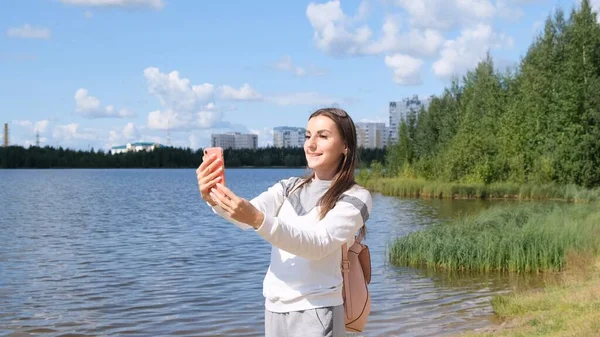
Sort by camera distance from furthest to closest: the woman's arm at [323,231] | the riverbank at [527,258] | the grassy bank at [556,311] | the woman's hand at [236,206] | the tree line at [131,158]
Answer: the tree line at [131,158] < the riverbank at [527,258] < the grassy bank at [556,311] < the woman's arm at [323,231] < the woman's hand at [236,206]

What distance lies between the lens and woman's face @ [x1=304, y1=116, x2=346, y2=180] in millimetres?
3281

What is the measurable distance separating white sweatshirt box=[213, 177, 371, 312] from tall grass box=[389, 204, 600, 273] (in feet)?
38.5

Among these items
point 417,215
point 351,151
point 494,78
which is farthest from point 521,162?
point 351,151

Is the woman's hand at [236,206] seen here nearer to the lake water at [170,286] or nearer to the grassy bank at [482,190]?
the lake water at [170,286]

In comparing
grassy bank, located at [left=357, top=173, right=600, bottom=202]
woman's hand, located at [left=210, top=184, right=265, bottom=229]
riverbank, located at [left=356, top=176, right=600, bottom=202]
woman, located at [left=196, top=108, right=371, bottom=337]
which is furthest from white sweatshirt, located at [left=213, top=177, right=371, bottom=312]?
riverbank, located at [left=356, top=176, right=600, bottom=202]

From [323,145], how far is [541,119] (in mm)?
42360

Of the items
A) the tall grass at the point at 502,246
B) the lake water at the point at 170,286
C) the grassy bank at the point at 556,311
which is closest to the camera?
the grassy bank at the point at 556,311

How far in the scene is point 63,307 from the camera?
42.9 ft

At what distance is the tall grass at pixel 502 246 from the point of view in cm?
1406

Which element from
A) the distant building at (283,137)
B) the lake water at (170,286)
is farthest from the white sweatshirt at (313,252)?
the distant building at (283,137)

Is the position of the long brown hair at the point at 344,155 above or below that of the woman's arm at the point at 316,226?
above

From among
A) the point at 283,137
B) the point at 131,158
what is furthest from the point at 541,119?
the point at 131,158

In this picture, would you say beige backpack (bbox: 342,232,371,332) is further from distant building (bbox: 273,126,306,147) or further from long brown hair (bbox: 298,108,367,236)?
distant building (bbox: 273,126,306,147)

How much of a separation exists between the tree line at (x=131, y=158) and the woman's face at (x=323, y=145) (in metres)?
155
